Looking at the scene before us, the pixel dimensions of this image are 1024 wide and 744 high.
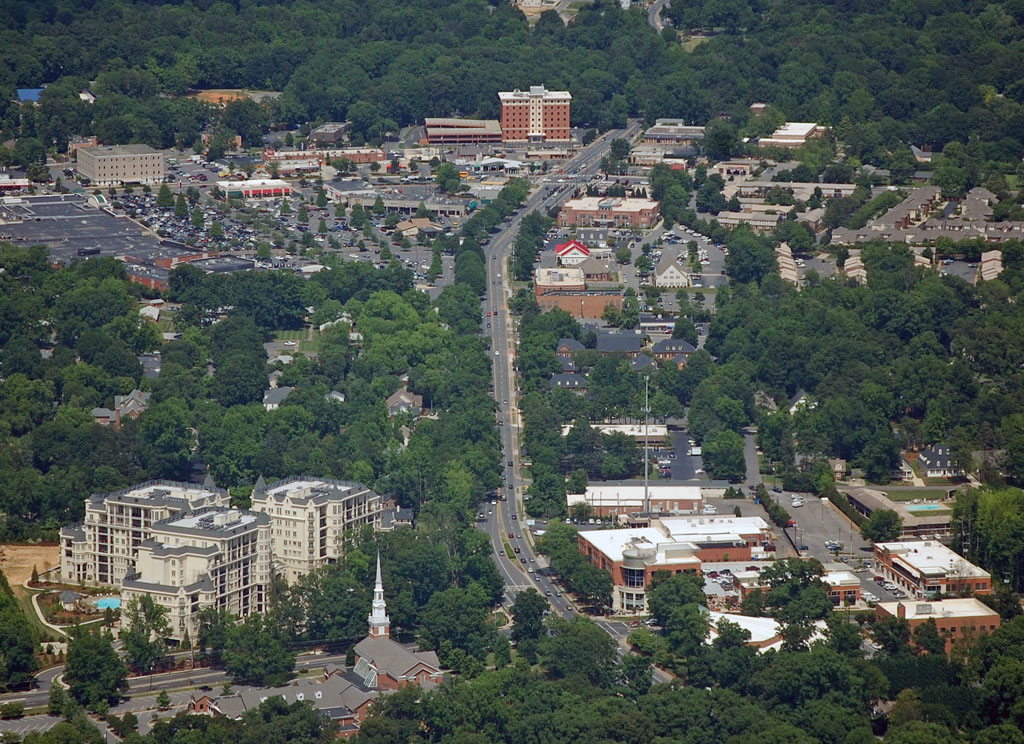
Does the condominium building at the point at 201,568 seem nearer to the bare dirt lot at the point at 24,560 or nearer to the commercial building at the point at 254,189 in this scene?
the bare dirt lot at the point at 24,560

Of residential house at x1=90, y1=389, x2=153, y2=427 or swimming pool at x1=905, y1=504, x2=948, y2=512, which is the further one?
residential house at x1=90, y1=389, x2=153, y2=427

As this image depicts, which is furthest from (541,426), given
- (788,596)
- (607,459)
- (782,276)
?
(782,276)

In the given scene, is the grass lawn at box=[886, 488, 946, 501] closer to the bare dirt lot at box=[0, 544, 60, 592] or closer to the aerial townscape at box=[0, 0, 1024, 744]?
the aerial townscape at box=[0, 0, 1024, 744]

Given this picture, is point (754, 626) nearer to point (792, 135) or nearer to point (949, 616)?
point (949, 616)

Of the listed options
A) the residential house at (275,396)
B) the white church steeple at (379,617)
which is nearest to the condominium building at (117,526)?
the white church steeple at (379,617)

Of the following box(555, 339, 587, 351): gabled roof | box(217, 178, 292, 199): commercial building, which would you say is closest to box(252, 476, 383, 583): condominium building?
box(555, 339, 587, 351): gabled roof

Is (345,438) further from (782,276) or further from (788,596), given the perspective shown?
(782,276)

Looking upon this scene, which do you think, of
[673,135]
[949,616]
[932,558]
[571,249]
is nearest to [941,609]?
[949,616]
